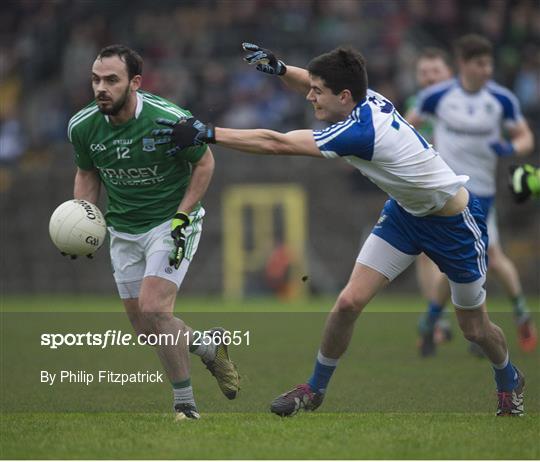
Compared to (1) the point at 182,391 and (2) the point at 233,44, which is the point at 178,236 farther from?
(2) the point at 233,44

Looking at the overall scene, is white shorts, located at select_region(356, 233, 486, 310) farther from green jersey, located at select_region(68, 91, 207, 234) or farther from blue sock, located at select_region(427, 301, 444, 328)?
blue sock, located at select_region(427, 301, 444, 328)

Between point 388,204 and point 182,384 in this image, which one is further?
point 388,204

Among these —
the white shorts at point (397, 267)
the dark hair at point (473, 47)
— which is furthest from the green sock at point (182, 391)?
the dark hair at point (473, 47)

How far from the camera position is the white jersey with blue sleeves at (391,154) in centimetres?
Answer: 669

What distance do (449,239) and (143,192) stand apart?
198 cm

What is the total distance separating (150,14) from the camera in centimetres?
2253

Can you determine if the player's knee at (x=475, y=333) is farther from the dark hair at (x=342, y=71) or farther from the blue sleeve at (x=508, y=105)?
the blue sleeve at (x=508, y=105)

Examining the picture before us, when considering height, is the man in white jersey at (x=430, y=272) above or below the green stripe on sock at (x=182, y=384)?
below

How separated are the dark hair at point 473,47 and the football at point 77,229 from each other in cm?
487

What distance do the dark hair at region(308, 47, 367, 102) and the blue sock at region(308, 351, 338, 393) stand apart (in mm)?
1723

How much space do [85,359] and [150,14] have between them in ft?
42.9

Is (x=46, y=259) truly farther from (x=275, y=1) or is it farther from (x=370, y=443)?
(x=370, y=443)

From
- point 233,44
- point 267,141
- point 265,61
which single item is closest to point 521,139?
point 265,61

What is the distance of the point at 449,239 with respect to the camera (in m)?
7.25
